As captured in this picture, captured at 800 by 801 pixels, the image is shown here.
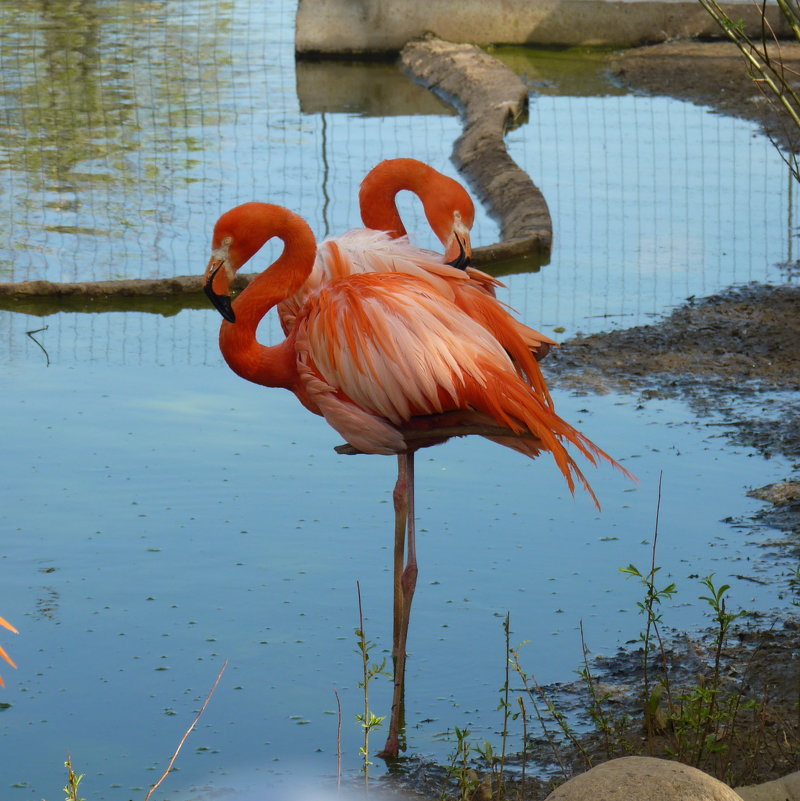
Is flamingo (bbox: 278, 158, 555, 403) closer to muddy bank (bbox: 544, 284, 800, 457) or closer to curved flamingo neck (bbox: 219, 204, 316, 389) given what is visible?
curved flamingo neck (bbox: 219, 204, 316, 389)

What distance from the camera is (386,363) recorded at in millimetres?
3420

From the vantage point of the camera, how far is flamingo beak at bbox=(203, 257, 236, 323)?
143 inches

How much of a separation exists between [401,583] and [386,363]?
0.67 meters

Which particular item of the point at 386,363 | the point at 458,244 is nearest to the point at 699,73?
the point at 458,244

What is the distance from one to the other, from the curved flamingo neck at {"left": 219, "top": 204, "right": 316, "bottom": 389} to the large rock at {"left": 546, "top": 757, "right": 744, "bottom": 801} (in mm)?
1543

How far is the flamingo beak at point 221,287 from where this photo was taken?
3.63 m

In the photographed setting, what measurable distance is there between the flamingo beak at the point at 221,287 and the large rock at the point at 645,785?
1.68 meters

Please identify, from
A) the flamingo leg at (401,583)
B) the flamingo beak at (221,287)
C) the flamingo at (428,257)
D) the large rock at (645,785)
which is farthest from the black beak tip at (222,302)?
the large rock at (645,785)

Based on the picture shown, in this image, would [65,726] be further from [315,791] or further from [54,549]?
[54,549]

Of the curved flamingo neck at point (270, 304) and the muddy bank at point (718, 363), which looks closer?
the curved flamingo neck at point (270, 304)

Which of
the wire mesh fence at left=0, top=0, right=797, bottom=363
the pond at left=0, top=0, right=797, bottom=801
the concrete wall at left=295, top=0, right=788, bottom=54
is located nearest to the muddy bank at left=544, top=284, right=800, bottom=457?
the pond at left=0, top=0, right=797, bottom=801

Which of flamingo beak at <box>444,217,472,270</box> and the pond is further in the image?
flamingo beak at <box>444,217,472,270</box>

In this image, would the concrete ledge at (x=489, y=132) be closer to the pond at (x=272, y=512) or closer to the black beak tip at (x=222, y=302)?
the pond at (x=272, y=512)

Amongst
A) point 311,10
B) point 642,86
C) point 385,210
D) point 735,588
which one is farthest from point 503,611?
point 311,10
